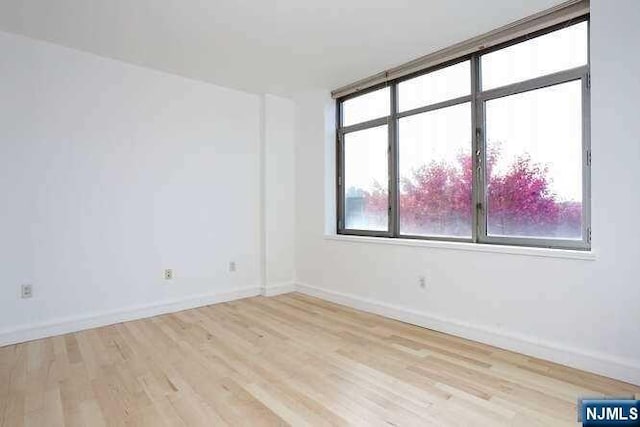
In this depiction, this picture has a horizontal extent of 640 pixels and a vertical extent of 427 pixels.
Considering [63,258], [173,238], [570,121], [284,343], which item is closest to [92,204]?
[63,258]

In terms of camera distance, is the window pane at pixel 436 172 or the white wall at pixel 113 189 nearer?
the white wall at pixel 113 189

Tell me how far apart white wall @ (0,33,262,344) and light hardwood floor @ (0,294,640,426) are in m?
0.51

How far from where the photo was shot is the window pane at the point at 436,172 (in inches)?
127

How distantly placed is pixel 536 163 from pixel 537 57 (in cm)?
86

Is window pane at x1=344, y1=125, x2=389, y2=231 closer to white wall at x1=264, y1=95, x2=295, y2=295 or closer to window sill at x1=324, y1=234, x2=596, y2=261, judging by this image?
window sill at x1=324, y1=234, x2=596, y2=261

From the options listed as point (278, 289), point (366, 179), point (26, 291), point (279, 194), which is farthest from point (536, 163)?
point (26, 291)

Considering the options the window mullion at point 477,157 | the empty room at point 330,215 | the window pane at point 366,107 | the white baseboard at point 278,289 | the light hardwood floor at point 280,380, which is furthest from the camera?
the white baseboard at point 278,289

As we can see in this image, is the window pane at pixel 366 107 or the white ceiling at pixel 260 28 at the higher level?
the white ceiling at pixel 260 28

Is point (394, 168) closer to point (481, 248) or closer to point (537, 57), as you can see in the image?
point (481, 248)

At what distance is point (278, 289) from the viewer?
15.0 feet

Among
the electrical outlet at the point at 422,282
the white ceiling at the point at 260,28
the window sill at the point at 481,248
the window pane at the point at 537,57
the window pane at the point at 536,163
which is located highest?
the white ceiling at the point at 260,28

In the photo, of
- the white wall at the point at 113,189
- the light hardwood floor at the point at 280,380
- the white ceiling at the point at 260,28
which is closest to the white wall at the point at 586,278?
the light hardwood floor at the point at 280,380

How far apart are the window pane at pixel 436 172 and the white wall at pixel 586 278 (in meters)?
0.33

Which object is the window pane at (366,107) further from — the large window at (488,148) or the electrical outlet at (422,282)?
the electrical outlet at (422,282)
